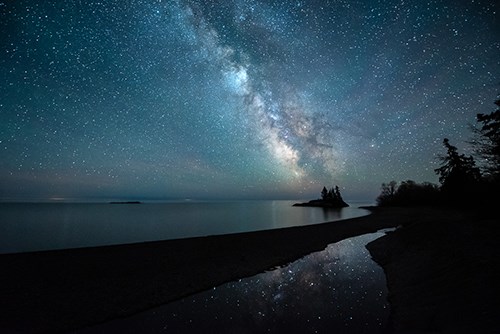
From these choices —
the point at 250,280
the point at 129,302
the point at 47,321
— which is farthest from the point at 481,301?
the point at 47,321

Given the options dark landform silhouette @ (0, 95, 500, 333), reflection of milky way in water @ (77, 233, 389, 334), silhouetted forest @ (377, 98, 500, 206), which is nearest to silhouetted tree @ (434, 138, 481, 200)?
silhouetted forest @ (377, 98, 500, 206)

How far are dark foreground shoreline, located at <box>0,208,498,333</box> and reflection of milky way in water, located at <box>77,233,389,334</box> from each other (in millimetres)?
660

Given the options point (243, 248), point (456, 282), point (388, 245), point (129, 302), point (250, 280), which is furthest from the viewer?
point (243, 248)

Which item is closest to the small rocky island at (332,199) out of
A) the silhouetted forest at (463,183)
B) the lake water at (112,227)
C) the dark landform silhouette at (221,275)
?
the silhouetted forest at (463,183)

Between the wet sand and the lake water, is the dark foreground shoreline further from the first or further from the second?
the lake water

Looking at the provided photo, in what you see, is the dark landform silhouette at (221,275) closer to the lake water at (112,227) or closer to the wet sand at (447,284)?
the wet sand at (447,284)

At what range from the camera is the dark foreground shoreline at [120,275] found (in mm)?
8516

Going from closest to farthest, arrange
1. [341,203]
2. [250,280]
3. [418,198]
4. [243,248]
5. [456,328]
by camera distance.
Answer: [456,328] → [250,280] → [243,248] → [418,198] → [341,203]

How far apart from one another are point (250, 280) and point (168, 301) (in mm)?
4304

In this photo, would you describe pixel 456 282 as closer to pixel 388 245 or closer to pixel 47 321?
pixel 388 245

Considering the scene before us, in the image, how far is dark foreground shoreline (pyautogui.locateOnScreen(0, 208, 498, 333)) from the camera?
8.52 meters

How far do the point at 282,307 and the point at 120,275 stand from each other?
355 inches

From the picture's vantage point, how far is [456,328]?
5484 millimetres

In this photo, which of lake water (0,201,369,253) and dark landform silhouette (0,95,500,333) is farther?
lake water (0,201,369,253)
